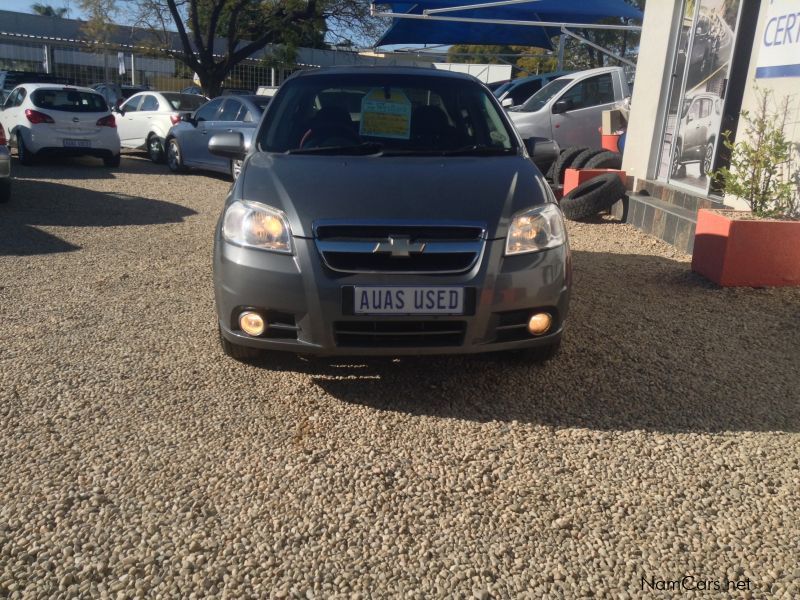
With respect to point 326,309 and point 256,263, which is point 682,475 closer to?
point 326,309

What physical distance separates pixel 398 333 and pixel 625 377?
1.37 m

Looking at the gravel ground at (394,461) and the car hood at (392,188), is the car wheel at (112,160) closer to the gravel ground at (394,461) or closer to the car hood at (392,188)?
the gravel ground at (394,461)

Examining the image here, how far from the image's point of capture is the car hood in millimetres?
3354

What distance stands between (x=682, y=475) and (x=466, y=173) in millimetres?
1753

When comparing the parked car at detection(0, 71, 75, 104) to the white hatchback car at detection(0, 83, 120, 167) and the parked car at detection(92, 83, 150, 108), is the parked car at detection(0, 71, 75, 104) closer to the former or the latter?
the parked car at detection(92, 83, 150, 108)

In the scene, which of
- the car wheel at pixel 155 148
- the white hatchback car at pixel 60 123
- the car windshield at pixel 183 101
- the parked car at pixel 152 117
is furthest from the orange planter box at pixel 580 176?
the car wheel at pixel 155 148

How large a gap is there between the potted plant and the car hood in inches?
96.0

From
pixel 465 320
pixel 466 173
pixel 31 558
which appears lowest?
pixel 31 558

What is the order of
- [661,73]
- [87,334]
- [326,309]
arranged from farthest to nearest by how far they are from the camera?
[661,73]
[87,334]
[326,309]

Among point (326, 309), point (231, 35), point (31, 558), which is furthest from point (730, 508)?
point (231, 35)

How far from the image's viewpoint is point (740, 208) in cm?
675

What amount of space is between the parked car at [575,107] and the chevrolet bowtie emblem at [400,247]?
9.00 metres

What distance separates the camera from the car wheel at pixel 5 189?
8.64 m

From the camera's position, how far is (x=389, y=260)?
10.7 ft
